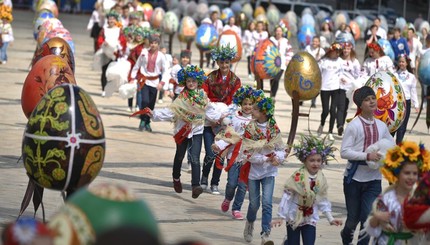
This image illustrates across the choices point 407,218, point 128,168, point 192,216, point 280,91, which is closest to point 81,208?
point 407,218

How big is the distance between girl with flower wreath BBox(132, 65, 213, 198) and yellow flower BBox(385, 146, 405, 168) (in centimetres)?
539

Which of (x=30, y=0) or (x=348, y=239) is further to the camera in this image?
(x=30, y=0)

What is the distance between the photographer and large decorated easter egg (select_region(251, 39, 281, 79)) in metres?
19.4

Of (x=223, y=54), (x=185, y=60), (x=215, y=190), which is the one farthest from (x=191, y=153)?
(x=185, y=60)

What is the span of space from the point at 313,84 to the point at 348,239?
650cm

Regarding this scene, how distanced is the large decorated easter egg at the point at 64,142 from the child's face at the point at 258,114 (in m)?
2.70

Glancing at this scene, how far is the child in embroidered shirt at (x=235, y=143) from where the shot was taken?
1201 cm

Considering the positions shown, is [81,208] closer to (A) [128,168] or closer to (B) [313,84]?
(A) [128,168]

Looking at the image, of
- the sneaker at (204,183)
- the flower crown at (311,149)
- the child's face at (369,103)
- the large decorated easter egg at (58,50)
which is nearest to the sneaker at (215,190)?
the sneaker at (204,183)

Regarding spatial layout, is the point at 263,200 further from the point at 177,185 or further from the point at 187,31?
the point at 187,31

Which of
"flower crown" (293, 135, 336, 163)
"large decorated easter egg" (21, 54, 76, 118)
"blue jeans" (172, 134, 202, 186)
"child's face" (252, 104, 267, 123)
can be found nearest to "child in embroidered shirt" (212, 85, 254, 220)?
"child's face" (252, 104, 267, 123)

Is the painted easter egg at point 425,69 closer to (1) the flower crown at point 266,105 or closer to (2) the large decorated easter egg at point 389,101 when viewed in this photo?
(2) the large decorated easter egg at point 389,101

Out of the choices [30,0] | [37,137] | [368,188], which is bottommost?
[30,0]

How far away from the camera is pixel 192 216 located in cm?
1247
